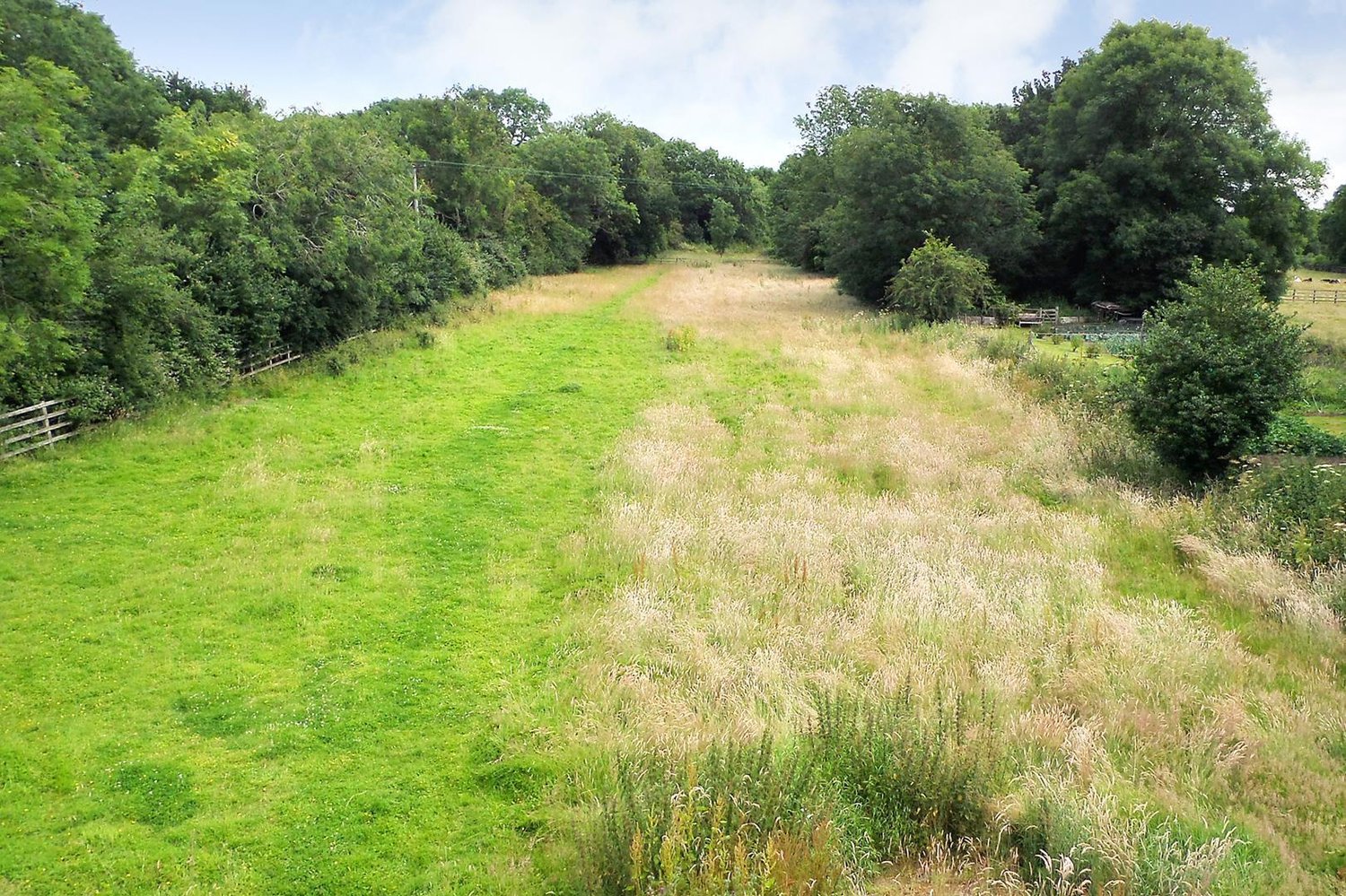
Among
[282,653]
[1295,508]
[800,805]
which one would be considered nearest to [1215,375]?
[1295,508]

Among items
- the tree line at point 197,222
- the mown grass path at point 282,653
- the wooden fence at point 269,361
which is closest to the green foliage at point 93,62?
the tree line at point 197,222

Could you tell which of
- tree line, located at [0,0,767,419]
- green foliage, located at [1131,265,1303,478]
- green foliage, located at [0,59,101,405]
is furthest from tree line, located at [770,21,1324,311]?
green foliage, located at [0,59,101,405]

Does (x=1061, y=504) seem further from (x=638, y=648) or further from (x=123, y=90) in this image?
(x=123, y=90)

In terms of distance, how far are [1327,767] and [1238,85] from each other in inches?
1643

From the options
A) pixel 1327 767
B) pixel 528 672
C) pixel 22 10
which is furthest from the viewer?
pixel 22 10

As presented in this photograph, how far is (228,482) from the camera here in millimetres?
14016

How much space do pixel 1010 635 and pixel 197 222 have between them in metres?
20.8

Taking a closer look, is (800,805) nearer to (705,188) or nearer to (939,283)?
(939,283)

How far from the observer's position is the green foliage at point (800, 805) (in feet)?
18.1

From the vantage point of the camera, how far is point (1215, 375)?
14.2 meters

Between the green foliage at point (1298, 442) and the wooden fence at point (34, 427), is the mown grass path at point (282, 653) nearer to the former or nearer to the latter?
the wooden fence at point (34, 427)

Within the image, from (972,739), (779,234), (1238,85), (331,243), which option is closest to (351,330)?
(331,243)

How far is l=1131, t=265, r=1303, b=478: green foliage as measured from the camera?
45.8 feet

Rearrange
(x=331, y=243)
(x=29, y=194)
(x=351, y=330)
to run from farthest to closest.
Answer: (x=351, y=330)
(x=331, y=243)
(x=29, y=194)
